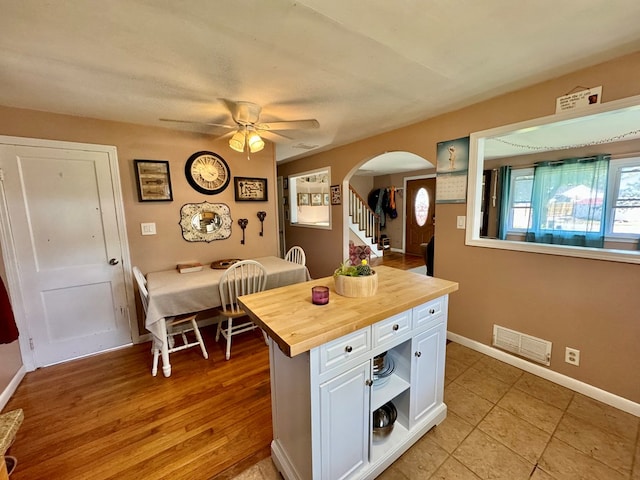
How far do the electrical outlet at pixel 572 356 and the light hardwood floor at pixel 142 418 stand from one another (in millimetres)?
2231

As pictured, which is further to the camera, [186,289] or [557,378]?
[186,289]

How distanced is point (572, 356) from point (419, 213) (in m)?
5.08

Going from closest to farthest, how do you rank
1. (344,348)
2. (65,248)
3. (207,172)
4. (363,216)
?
(344,348), (65,248), (207,172), (363,216)

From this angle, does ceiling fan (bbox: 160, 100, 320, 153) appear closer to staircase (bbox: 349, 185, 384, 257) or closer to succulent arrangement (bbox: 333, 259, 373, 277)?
succulent arrangement (bbox: 333, 259, 373, 277)

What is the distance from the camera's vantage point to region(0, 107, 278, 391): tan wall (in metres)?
2.29

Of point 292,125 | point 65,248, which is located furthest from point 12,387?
point 292,125

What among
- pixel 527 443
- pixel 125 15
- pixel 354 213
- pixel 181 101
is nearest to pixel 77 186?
pixel 181 101

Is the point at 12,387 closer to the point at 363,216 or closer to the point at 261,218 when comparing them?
the point at 261,218

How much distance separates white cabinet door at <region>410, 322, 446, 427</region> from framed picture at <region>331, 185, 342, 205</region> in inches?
101

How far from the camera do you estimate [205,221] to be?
309 cm

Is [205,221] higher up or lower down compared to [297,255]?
higher up

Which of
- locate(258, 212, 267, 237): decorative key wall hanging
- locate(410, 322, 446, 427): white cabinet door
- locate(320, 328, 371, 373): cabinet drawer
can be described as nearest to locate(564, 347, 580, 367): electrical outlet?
locate(410, 322, 446, 427): white cabinet door

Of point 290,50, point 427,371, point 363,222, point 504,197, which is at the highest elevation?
point 290,50

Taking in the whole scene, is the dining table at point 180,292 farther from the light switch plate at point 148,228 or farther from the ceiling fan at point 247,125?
the ceiling fan at point 247,125
